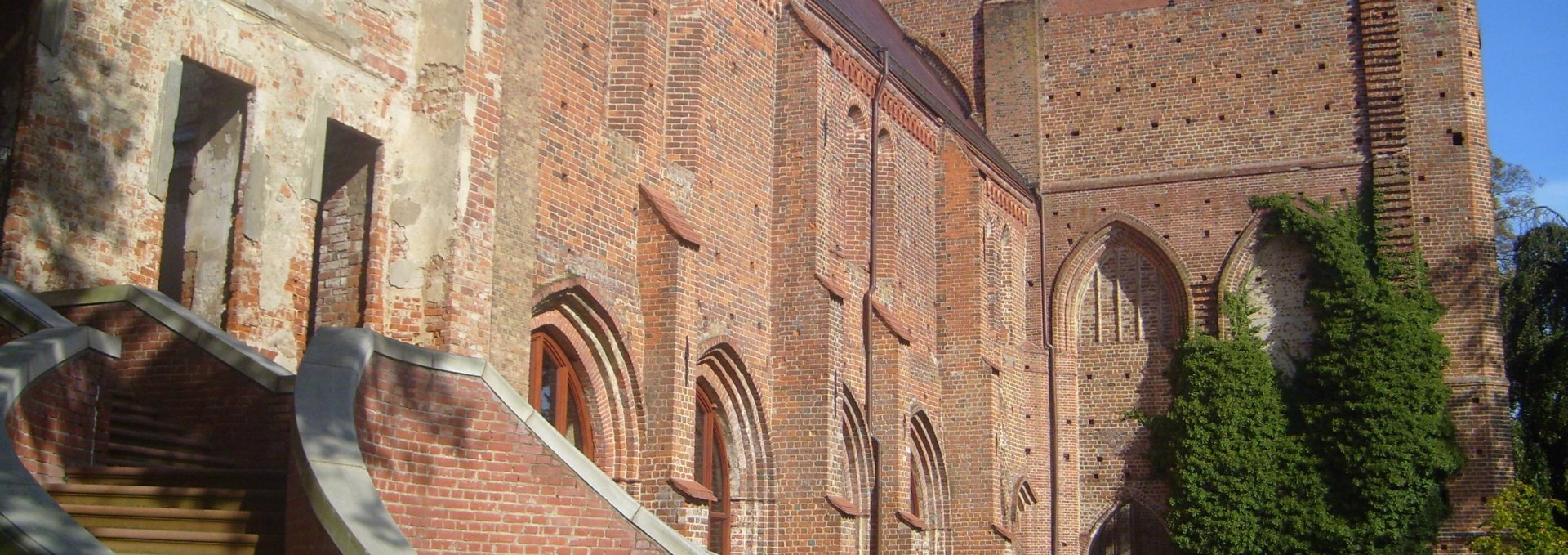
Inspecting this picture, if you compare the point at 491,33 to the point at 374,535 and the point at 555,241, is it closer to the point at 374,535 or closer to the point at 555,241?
the point at 555,241

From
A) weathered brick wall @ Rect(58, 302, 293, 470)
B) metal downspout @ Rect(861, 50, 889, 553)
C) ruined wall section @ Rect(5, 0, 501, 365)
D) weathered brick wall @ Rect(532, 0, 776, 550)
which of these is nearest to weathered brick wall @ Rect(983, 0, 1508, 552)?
metal downspout @ Rect(861, 50, 889, 553)

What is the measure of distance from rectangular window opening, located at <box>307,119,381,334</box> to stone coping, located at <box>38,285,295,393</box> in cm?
235

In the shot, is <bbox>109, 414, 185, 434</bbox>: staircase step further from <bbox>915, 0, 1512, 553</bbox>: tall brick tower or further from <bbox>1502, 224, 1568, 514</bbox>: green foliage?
<bbox>1502, 224, 1568, 514</bbox>: green foliage

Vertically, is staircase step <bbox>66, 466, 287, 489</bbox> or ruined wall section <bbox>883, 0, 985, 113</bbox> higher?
ruined wall section <bbox>883, 0, 985, 113</bbox>

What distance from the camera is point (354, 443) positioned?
804 cm

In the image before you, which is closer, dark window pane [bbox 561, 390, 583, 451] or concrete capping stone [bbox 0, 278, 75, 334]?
concrete capping stone [bbox 0, 278, 75, 334]

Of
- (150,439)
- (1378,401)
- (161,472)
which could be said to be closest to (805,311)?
(150,439)

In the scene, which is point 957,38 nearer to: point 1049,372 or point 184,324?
point 1049,372

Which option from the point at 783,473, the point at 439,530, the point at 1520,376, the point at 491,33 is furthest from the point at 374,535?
the point at 1520,376

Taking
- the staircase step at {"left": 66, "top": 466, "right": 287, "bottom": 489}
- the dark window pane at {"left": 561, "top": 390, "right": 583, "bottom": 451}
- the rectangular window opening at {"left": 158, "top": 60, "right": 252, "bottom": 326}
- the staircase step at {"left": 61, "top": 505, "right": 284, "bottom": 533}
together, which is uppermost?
the rectangular window opening at {"left": 158, "top": 60, "right": 252, "bottom": 326}

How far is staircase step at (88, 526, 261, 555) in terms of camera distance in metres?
7.63

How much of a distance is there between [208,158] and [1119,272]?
19.6 meters

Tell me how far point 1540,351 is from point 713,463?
58.8 ft

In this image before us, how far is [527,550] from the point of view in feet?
31.0
